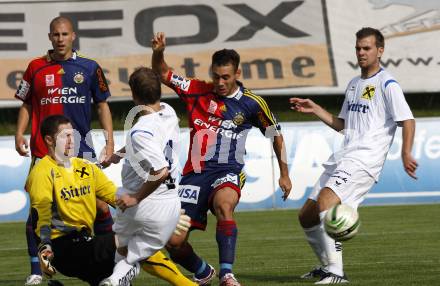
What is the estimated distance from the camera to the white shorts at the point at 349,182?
948 cm

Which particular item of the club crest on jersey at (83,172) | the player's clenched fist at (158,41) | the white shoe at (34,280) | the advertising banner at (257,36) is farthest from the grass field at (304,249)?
the advertising banner at (257,36)

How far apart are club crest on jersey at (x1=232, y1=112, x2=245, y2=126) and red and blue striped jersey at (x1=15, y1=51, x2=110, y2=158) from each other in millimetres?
1485

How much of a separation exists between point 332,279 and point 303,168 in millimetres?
9030

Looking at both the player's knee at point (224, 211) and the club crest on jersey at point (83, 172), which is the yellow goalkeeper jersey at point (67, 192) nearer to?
the club crest on jersey at point (83, 172)

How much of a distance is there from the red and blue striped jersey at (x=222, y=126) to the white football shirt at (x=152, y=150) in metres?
1.72

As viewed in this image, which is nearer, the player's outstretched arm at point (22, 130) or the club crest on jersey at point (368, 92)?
the club crest on jersey at point (368, 92)

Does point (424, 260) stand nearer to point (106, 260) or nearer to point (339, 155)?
point (339, 155)

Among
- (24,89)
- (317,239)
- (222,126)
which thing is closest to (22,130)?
(24,89)

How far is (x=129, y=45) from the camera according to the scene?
2255cm

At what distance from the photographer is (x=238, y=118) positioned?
9.70 metres

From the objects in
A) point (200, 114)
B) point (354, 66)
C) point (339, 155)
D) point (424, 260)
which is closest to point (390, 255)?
point (424, 260)

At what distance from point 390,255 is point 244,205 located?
7113mm

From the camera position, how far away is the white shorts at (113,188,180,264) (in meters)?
7.59

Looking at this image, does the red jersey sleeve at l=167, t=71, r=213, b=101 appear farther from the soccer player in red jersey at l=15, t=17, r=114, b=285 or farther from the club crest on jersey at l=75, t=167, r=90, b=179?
the club crest on jersey at l=75, t=167, r=90, b=179
